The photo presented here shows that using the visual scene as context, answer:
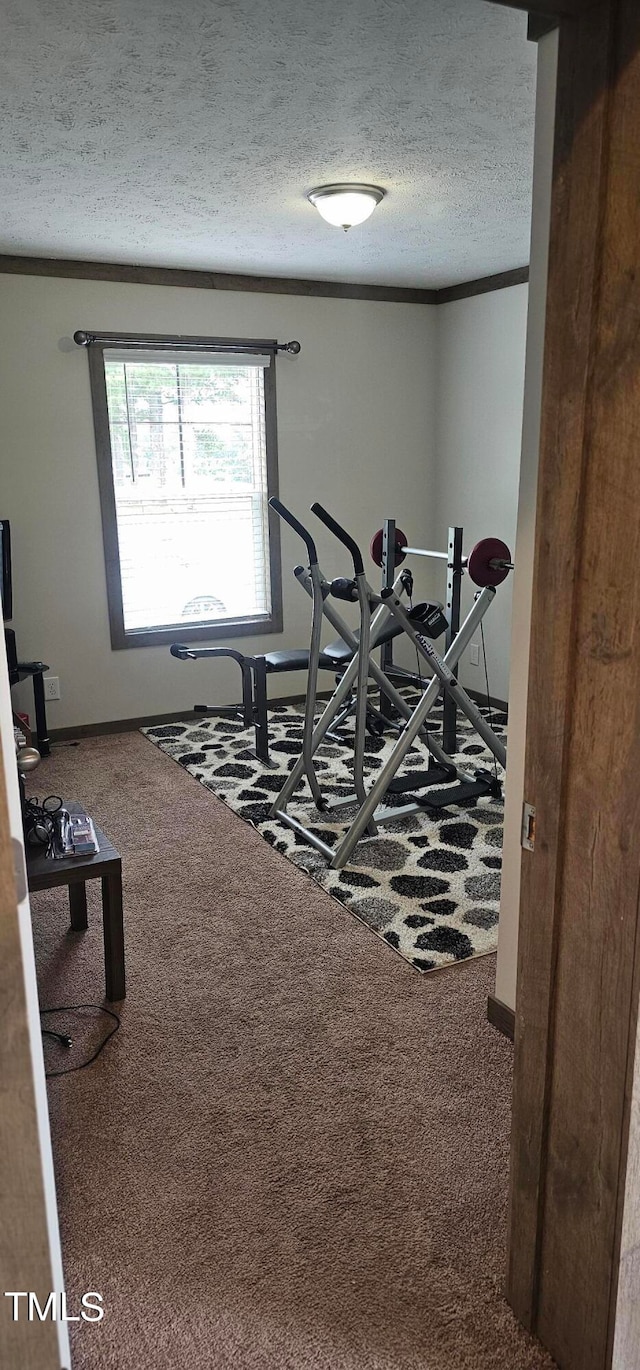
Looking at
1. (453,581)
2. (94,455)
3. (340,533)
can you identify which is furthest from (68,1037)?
(94,455)

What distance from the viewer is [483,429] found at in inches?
215

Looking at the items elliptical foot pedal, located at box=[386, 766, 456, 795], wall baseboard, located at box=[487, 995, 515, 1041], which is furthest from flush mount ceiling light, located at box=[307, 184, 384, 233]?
wall baseboard, located at box=[487, 995, 515, 1041]

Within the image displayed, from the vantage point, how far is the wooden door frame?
1.18 m

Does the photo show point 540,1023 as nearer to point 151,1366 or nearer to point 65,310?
point 151,1366

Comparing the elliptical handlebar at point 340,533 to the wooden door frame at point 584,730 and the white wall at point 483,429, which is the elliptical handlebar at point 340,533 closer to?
the white wall at point 483,429

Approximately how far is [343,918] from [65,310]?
3.42 meters

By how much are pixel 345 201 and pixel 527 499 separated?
192 cm

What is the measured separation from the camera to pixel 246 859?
11.7 ft

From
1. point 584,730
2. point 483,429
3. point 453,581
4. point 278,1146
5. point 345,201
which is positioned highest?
point 345,201

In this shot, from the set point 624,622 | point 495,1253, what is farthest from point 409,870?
point 624,622

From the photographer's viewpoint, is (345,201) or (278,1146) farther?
(345,201)

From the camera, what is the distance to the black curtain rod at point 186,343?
15.6ft

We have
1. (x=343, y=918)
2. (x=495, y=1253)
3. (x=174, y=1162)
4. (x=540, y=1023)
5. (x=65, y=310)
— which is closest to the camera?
(x=540, y=1023)

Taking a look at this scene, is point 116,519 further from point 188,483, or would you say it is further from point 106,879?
point 106,879
